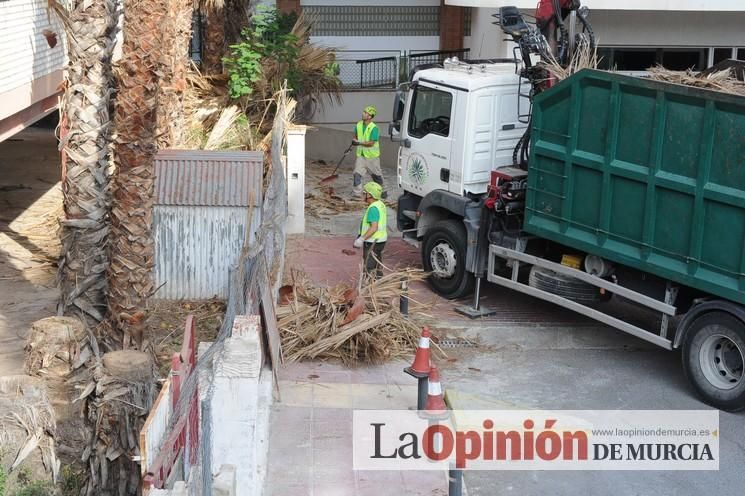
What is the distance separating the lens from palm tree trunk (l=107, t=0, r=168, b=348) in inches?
384

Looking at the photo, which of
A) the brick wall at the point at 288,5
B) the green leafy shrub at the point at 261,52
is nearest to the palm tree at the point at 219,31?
the green leafy shrub at the point at 261,52

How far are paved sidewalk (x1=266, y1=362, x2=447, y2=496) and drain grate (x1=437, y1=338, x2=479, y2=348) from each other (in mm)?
891

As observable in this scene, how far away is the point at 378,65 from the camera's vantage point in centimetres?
2302

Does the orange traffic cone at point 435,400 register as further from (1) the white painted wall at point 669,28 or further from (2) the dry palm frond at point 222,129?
(1) the white painted wall at point 669,28

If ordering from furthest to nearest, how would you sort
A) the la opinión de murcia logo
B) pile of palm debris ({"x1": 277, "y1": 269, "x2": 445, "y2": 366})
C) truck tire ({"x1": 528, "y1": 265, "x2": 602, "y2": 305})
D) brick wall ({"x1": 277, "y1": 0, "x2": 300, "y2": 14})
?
brick wall ({"x1": 277, "y1": 0, "x2": 300, "y2": 14}) → truck tire ({"x1": 528, "y1": 265, "x2": 602, "y2": 305}) → pile of palm debris ({"x1": 277, "y1": 269, "x2": 445, "y2": 366}) → the la opinión de murcia logo

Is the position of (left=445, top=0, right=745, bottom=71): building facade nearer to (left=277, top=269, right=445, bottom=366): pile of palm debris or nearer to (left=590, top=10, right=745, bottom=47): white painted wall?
(left=590, top=10, right=745, bottom=47): white painted wall

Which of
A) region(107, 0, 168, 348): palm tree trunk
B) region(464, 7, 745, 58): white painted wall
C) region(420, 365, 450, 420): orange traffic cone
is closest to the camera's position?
region(420, 365, 450, 420): orange traffic cone

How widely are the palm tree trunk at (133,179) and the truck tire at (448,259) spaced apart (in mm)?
3881

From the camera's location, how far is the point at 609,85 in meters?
10.0

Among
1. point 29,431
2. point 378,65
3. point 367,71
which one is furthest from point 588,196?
point 378,65

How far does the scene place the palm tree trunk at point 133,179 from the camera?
975 cm

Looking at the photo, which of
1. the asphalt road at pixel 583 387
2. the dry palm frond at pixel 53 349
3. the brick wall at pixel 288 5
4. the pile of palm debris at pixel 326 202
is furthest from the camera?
the brick wall at pixel 288 5

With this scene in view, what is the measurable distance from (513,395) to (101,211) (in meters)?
4.61

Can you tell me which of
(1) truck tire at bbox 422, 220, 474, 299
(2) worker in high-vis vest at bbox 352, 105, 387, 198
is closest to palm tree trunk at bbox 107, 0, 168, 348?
(1) truck tire at bbox 422, 220, 474, 299
